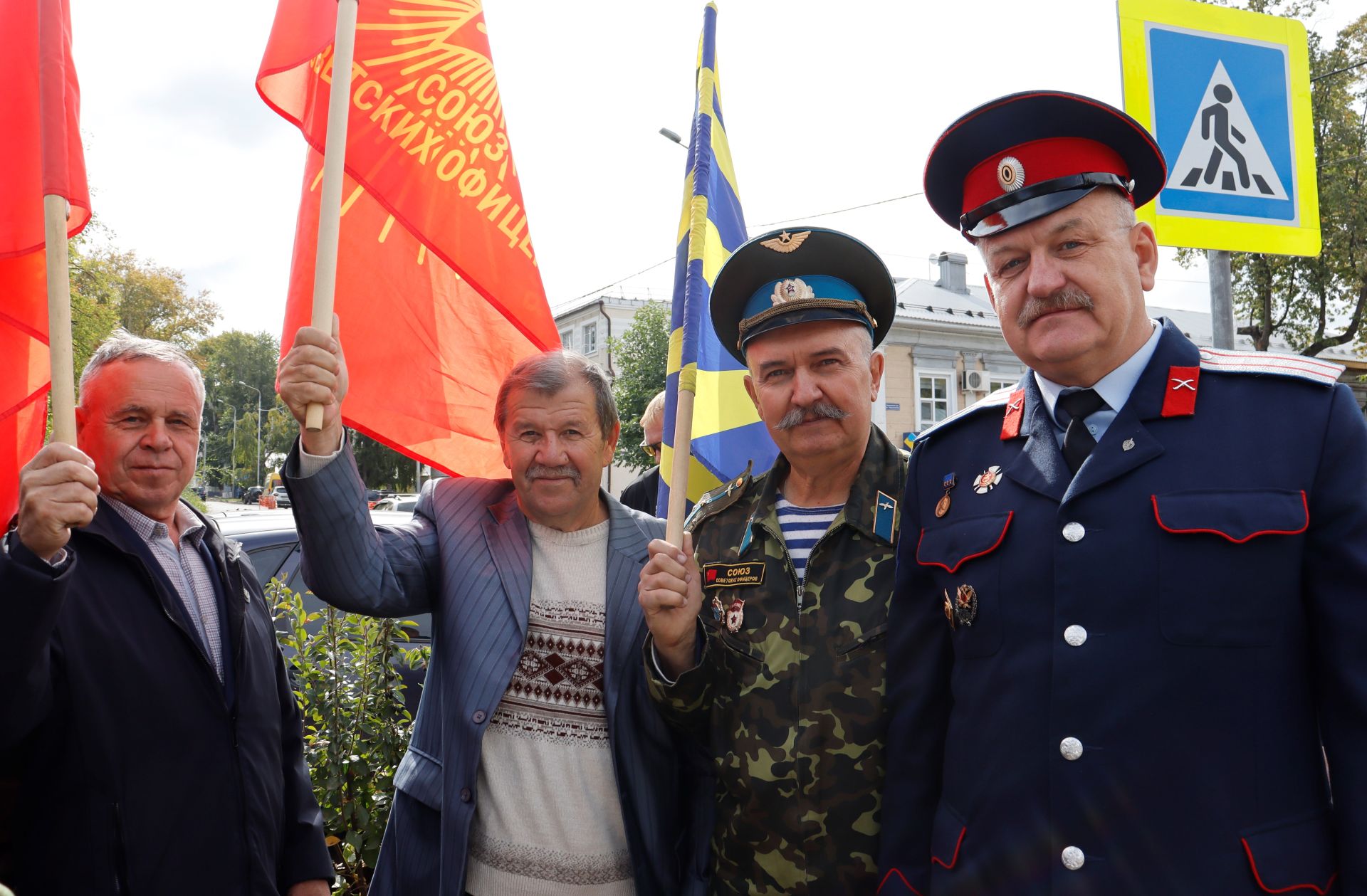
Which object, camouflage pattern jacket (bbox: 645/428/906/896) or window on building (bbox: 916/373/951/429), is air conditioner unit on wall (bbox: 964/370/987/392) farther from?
camouflage pattern jacket (bbox: 645/428/906/896)

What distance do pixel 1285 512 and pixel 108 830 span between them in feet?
7.58

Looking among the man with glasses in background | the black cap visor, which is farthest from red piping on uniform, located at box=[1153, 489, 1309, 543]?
the man with glasses in background

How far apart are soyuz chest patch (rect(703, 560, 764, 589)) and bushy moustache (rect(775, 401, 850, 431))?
1.15 ft

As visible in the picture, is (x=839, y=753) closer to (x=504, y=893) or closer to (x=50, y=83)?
(x=504, y=893)

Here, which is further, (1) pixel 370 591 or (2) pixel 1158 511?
(1) pixel 370 591

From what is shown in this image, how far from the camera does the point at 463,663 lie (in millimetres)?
2305

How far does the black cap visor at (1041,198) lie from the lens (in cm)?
184

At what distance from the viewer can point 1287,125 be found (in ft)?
12.4

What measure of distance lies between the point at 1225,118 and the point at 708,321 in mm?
2138

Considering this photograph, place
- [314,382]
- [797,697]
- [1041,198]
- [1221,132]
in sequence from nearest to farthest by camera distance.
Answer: [1041,198]
[314,382]
[797,697]
[1221,132]

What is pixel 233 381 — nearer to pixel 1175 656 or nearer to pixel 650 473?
pixel 650 473

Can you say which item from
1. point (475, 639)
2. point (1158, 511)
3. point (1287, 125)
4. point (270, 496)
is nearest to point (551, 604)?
point (475, 639)

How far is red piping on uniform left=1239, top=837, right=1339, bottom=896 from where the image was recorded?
1467 millimetres

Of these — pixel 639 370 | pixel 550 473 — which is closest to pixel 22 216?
pixel 550 473
